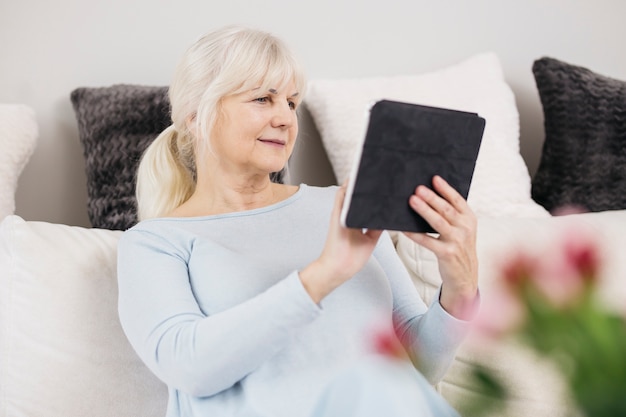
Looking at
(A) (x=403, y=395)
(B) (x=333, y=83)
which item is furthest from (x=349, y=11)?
(A) (x=403, y=395)

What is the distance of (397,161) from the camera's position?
0.93 meters

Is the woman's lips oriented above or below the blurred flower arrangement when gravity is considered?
below

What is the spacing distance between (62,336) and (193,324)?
0.96 ft

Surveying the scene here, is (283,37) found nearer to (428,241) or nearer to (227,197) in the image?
(227,197)

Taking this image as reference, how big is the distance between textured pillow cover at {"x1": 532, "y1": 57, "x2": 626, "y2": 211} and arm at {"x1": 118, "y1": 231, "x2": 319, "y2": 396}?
1.06m

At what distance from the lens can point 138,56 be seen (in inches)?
66.6

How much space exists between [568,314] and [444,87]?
1497 mm

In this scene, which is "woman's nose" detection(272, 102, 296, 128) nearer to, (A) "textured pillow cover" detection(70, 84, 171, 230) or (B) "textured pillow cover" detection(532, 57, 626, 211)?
(A) "textured pillow cover" detection(70, 84, 171, 230)

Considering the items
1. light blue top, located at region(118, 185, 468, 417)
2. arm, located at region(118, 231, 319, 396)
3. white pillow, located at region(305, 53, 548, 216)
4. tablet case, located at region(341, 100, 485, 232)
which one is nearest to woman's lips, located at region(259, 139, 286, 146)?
light blue top, located at region(118, 185, 468, 417)

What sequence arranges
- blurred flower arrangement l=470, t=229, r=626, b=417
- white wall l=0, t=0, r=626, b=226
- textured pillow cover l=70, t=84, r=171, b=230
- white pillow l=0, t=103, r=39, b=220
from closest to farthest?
1. blurred flower arrangement l=470, t=229, r=626, b=417
2. white pillow l=0, t=103, r=39, b=220
3. textured pillow cover l=70, t=84, r=171, b=230
4. white wall l=0, t=0, r=626, b=226

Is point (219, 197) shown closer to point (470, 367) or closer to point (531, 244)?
point (531, 244)

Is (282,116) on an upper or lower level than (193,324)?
upper

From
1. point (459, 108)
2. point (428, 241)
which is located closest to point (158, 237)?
point (428, 241)

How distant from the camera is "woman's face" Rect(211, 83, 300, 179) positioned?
1219 millimetres
